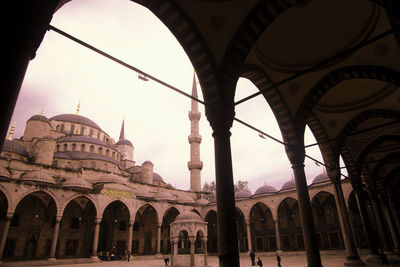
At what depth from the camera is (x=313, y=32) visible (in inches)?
A: 301

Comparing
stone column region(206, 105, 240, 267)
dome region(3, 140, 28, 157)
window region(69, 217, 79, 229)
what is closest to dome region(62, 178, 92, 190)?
window region(69, 217, 79, 229)

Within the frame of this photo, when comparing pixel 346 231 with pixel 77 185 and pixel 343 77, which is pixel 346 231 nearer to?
pixel 343 77

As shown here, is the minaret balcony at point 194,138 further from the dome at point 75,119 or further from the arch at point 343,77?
the arch at point 343,77

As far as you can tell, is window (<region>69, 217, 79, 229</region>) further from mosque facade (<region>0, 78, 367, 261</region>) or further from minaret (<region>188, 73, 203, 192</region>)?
minaret (<region>188, 73, 203, 192</region>)

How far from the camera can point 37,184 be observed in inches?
707

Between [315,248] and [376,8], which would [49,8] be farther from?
[315,248]

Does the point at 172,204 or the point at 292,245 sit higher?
the point at 172,204

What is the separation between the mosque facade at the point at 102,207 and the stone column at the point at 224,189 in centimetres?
1092

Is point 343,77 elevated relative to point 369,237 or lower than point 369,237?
elevated

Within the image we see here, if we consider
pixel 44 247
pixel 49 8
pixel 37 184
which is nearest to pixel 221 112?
pixel 49 8

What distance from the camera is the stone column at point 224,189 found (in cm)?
467

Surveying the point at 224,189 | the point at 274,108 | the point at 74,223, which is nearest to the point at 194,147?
the point at 74,223

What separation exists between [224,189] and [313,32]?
5696mm

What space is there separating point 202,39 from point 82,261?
62.8ft
